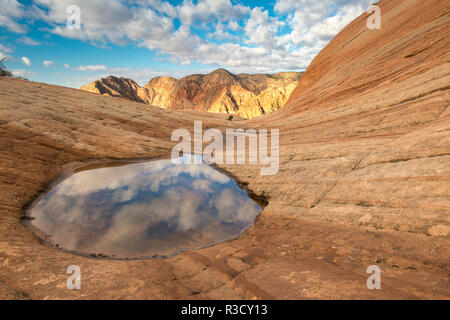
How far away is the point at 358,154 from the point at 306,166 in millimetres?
2216

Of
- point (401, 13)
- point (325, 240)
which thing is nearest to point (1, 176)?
point (325, 240)

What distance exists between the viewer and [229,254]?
5949 millimetres

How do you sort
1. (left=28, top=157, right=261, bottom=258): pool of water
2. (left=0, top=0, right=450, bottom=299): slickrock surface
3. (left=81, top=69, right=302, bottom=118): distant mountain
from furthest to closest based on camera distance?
(left=81, top=69, right=302, bottom=118): distant mountain → (left=28, top=157, right=261, bottom=258): pool of water → (left=0, top=0, right=450, bottom=299): slickrock surface

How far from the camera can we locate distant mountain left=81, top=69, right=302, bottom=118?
387 feet

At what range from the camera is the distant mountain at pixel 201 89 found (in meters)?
118

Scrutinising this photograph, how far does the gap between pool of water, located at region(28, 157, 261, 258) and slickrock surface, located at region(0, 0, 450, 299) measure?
2.29ft

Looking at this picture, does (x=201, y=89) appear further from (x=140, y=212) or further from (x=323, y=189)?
(x=323, y=189)

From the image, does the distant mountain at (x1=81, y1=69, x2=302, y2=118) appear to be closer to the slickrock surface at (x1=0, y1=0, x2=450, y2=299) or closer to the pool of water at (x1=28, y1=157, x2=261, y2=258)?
the slickrock surface at (x1=0, y1=0, x2=450, y2=299)

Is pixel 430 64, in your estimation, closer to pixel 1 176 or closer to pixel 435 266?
pixel 435 266

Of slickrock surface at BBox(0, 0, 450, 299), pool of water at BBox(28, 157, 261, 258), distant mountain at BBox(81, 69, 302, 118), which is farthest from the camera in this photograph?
distant mountain at BBox(81, 69, 302, 118)

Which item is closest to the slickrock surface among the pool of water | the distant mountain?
the pool of water

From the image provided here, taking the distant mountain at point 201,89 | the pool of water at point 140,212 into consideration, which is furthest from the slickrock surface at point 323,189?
the distant mountain at point 201,89

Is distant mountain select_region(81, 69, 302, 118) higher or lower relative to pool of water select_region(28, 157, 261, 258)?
higher

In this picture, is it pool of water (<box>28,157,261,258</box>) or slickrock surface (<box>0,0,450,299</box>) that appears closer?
slickrock surface (<box>0,0,450,299</box>)
